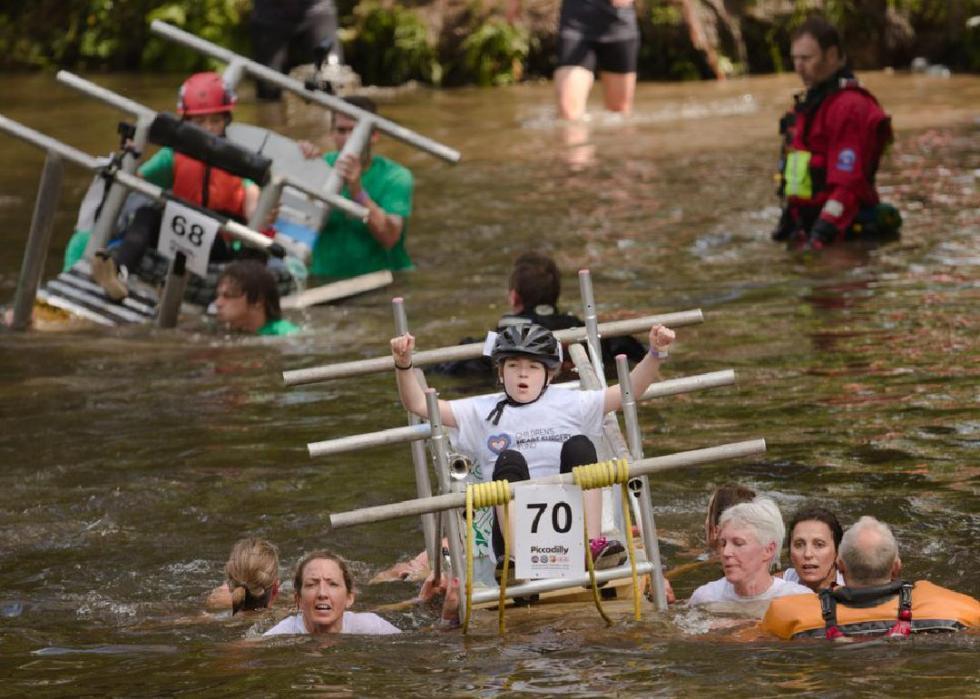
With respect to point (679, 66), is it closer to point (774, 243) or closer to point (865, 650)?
point (774, 243)

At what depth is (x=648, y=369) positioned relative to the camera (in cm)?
680

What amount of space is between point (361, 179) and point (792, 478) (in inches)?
208

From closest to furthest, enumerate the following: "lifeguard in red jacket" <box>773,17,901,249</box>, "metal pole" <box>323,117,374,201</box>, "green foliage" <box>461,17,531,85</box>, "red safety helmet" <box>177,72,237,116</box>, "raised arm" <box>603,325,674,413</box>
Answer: "raised arm" <box>603,325,674,413</box> < "red safety helmet" <box>177,72,237,116</box> < "metal pole" <box>323,117,374,201</box> < "lifeguard in red jacket" <box>773,17,901,249</box> < "green foliage" <box>461,17,531,85</box>

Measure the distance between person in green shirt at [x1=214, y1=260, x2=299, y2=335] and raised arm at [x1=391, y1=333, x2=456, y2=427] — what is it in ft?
14.2

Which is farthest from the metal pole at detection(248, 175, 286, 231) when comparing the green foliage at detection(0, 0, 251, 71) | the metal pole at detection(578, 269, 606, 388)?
the green foliage at detection(0, 0, 251, 71)

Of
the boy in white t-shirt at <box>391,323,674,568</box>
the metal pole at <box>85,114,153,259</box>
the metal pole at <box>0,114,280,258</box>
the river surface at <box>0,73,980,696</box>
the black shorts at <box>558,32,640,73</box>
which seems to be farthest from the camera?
the black shorts at <box>558,32,640,73</box>

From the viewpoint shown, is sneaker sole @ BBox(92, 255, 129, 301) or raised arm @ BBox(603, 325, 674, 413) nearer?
raised arm @ BBox(603, 325, 674, 413)

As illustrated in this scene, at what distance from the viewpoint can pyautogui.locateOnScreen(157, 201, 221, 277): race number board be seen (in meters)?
11.3

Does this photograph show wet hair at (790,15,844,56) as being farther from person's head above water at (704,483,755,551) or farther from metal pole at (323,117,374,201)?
person's head above water at (704,483,755,551)

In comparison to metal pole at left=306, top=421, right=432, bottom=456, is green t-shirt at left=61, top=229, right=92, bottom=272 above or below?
above

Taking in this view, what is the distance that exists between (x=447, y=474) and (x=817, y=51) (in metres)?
6.94

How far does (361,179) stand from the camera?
13109mm

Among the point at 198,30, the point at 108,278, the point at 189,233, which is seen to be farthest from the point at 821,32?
the point at 198,30

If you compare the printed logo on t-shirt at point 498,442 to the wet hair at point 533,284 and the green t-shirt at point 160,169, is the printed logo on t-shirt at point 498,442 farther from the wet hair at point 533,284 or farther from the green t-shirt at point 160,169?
the green t-shirt at point 160,169
